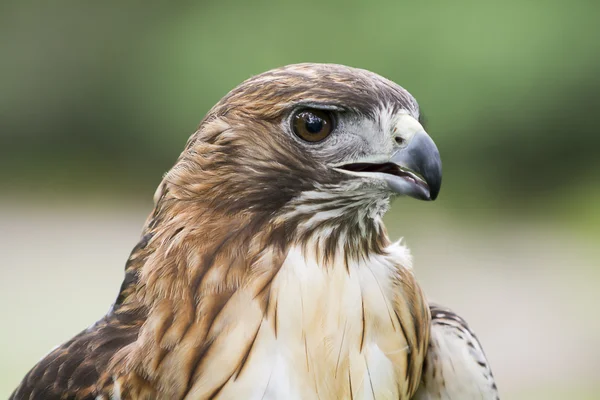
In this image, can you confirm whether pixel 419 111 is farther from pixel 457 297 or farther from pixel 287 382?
pixel 457 297

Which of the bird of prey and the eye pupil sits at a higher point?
the eye pupil

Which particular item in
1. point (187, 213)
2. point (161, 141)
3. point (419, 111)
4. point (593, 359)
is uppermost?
point (419, 111)

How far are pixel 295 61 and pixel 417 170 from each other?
488 cm

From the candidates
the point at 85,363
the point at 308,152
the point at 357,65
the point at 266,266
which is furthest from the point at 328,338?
the point at 357,65

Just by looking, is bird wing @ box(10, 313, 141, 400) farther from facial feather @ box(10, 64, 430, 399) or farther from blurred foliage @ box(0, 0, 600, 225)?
blurred foliage @ box(0, 0, 600, 225)

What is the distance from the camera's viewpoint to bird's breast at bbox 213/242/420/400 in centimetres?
160

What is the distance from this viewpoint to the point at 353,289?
66.3 inches

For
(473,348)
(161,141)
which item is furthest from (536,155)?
(473,348)

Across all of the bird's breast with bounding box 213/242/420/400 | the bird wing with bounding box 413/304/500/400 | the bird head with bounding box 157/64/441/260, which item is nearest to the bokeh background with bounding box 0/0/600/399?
the bird wing with bounding box 413/304/500/400

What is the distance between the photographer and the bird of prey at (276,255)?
1.60 meters

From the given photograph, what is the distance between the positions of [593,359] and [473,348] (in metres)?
3.55

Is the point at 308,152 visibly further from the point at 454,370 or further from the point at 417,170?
the point at 454,370

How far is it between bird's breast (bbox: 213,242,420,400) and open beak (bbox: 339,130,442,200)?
0.20m

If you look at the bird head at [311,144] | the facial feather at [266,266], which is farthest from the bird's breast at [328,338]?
the bird head at [311,144]
